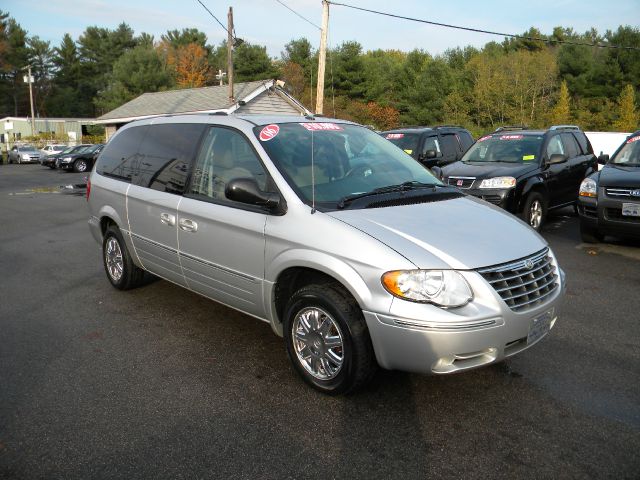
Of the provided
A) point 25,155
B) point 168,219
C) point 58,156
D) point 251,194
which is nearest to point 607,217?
point 251,194

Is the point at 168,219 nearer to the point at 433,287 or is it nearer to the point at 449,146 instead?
the point at 433,287

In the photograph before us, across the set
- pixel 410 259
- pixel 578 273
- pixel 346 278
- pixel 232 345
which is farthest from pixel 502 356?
pixel 578 273

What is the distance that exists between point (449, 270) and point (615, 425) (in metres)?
1.31

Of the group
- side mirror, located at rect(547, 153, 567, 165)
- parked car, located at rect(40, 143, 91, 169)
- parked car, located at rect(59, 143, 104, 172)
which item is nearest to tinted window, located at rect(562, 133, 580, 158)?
side mirror, located at rect(547, 153, 567, 165)

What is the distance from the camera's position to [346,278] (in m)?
3.11

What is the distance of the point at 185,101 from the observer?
1368 inches

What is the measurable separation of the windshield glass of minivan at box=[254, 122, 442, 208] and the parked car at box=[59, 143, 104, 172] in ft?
90.6

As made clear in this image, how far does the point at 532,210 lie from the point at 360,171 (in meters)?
5.78

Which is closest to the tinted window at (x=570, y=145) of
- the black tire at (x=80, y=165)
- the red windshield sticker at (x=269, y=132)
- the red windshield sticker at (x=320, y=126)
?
the red windshield sticker at (x=320, y=126)

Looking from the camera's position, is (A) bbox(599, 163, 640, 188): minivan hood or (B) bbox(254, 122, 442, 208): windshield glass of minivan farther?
(A) bbox(599, 163, 640, 188): minivan hood

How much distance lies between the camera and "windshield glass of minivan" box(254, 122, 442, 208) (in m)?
3.73

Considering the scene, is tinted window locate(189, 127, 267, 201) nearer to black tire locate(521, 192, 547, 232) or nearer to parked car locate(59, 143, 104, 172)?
black tire locate(521, 192, 547, 232)

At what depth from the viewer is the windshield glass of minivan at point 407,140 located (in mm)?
12099

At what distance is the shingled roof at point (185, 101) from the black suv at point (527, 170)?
64.5ft
